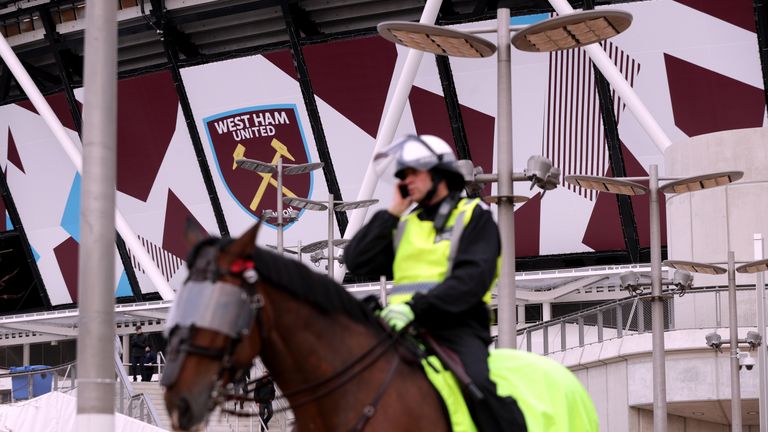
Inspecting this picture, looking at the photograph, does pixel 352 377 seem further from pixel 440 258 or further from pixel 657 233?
pixel 657 233

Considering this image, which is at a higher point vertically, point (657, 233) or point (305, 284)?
point (657, 233)

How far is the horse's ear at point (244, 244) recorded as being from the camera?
520 cm

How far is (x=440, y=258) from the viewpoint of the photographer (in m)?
6.32

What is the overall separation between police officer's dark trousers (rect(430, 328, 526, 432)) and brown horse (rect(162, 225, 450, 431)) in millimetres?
187

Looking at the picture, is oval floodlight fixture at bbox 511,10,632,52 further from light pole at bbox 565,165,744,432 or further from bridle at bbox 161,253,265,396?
bridle at bbox 161,253,265,396

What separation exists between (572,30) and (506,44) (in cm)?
105

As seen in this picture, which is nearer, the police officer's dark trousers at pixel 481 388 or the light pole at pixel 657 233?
the police officer's dark trousers at pixel 481 388

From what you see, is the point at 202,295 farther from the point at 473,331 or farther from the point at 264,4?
the point at 264,4

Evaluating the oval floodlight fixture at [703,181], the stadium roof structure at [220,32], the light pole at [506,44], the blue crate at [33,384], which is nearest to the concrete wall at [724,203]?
the oval floodlight fixture at [703,181]

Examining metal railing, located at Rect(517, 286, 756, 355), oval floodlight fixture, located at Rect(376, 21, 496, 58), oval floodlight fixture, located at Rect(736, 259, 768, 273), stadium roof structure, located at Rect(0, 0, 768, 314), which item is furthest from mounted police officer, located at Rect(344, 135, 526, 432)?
stadium roof structure, located at Rect(0, 0, 768, 314)

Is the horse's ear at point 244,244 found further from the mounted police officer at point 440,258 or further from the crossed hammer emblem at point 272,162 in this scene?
the crossed hammer emblem at point 272,162

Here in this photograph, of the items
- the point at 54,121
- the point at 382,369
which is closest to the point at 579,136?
the point at 54,121

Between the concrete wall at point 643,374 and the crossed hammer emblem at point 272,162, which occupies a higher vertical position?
the crossed hammer emblem at point 272,162

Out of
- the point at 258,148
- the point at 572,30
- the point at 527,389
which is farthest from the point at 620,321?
the point at 527,389
